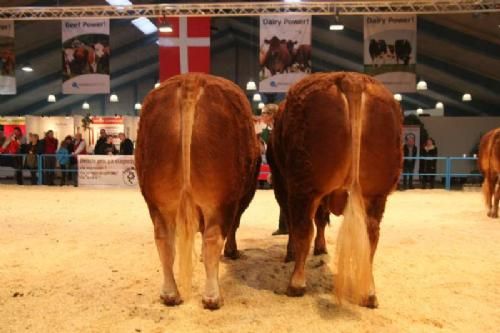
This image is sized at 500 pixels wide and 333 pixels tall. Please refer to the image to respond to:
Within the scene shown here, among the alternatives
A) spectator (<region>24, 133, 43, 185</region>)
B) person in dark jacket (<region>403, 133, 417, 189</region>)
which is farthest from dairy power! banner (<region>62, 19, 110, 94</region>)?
person in dark jacket (<region>403, 133, 417, 189</region>)

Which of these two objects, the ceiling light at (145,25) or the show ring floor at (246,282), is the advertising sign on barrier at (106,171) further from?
the ceiling light at (145,25)

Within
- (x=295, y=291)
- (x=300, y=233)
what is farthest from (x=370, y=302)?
(x=300, y=233)

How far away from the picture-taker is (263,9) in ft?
35.8

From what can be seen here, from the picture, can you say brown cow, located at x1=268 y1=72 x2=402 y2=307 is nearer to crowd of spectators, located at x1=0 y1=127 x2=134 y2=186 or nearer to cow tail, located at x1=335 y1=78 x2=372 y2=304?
cow tail, located at x1=335 y1=78 x2=372 y2=304

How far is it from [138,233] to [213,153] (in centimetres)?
348

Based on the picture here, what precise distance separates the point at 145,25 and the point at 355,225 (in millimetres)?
19063

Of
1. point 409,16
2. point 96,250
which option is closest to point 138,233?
point 96,250

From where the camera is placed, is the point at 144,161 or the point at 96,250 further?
the point at 96,250

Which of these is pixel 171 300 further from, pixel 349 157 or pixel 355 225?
pixel 349 157

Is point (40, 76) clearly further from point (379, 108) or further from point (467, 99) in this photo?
point (379, 108)

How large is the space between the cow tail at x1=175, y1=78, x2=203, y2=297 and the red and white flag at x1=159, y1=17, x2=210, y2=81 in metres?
7.93

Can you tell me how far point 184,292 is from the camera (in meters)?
3.37

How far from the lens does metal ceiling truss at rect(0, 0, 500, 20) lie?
10406 mm

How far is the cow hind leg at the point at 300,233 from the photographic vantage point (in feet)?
11.2
